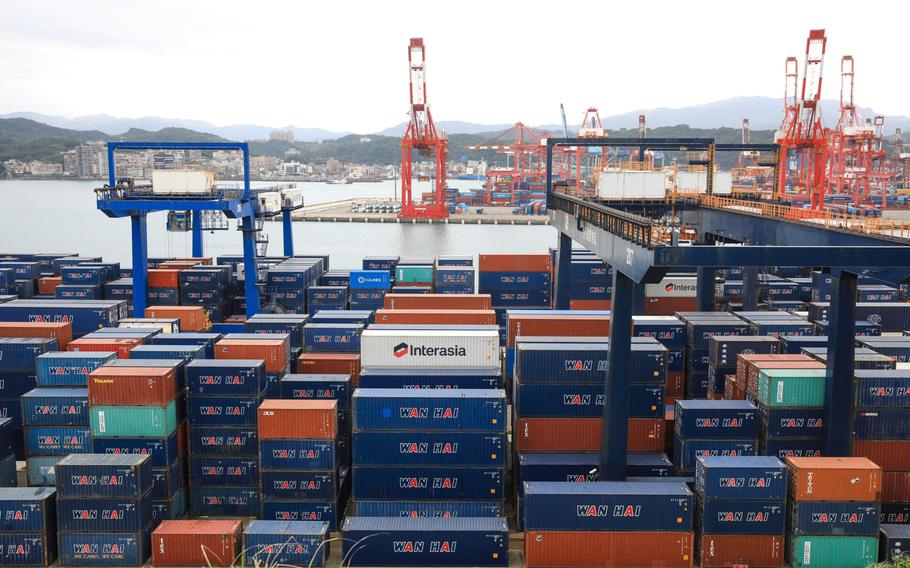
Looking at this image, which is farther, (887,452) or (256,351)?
(256,351)

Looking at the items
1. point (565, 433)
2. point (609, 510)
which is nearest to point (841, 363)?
point (609, 510)

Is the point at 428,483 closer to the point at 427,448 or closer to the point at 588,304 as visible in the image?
the point at 427,448

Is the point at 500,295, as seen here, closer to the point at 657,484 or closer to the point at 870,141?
the point at 657,484

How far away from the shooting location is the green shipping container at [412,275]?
124 ft

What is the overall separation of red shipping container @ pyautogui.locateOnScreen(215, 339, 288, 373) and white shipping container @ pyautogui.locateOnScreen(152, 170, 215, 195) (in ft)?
54.5

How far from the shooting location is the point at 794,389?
1956 centimetres

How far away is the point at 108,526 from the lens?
17656mm

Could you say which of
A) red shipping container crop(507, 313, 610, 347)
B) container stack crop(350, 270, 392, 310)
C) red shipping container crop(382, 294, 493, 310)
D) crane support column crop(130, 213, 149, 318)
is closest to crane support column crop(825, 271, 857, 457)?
red shipping container crop(507, 313, 610, 347)

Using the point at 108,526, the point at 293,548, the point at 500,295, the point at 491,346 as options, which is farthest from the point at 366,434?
the point at 500,295

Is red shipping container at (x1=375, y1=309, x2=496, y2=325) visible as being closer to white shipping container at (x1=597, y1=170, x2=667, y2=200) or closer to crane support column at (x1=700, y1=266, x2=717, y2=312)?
white shipping container at (x1=597, y1=170, x2=667, y2=200)

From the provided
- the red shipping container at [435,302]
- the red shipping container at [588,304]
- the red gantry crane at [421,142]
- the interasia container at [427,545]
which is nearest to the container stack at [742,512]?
the interasia container at [427,545]

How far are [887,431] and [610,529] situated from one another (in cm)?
811

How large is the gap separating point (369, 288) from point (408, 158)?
75.4m

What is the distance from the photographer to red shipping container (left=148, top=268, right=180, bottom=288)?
36812 mm
